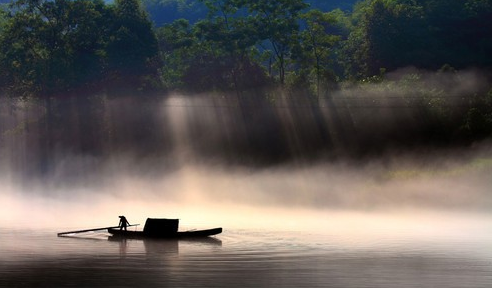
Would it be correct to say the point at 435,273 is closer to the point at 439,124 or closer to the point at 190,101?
the point at 439,124

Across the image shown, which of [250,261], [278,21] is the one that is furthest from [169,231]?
[278,21]

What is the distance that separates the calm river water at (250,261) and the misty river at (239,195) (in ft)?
0.35

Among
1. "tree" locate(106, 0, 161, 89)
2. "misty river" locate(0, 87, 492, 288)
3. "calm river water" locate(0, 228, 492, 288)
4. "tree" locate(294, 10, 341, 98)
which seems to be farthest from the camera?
"tree" locate(106, 0, 161, 89)

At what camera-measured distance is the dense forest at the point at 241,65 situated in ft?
321

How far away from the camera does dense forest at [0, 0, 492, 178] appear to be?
321ft

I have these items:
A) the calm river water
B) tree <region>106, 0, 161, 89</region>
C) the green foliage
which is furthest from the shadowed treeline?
the calm river water

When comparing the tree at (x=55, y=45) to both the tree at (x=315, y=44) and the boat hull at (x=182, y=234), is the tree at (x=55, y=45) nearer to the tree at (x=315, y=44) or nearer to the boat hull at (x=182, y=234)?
the tree at (x=315, y=44)

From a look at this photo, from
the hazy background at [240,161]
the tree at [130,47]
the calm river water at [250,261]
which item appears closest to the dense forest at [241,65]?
the tree at [130,47]

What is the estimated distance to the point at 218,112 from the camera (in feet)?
338

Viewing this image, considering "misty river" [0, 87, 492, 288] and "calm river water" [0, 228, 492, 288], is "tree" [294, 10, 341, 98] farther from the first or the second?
"calm river water" [0, 228, 492, 288]

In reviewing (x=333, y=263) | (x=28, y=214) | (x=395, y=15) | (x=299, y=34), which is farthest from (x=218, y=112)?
(x=333, y=263)

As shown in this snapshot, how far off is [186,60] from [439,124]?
39.4 meters

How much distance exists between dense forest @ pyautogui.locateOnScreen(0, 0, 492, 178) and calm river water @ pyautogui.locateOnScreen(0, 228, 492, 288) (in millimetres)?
43976

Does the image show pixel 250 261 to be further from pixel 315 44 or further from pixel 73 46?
pixel 73 46
